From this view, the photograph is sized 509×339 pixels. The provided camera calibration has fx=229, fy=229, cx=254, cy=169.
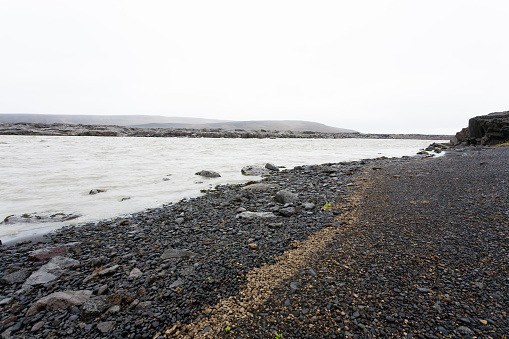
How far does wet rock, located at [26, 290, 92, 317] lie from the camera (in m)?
3.06

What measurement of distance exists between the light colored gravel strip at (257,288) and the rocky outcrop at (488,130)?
32763 millimetres

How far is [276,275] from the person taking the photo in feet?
11.5

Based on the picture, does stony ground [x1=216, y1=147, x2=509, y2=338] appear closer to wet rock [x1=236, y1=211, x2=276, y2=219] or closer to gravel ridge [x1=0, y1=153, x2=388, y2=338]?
gravel ridge [x1=0, y1=153, x2=388, y2=338]

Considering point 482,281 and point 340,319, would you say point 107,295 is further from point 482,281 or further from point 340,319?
point 482,281

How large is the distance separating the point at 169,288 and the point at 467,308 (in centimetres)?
379

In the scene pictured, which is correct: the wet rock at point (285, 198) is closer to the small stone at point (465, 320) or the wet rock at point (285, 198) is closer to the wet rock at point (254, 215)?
the wet rock at point (254, 215)

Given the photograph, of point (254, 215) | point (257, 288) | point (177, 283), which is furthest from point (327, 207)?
point (177, 283)

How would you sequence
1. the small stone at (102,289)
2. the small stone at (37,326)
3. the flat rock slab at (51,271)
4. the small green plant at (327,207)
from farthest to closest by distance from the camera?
the small green plant at (327,207)
the flat rock slab at (51,271)
the small stone at (102,289)
the small stone at (37,326)

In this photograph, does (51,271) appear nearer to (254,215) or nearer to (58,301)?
(58,301)

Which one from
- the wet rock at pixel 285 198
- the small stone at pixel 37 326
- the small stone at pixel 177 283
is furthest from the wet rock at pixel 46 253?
the wet rock at pixel 285 198

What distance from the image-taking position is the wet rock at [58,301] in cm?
306

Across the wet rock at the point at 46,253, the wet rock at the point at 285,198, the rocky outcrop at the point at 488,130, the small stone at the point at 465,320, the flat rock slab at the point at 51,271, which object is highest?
the rocky outcrop at the point at 488,130

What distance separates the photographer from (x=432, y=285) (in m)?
3.04

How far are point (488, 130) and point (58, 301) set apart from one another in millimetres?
38540
